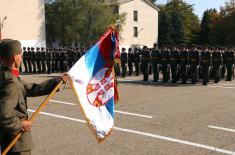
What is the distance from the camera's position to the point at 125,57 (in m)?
23.0

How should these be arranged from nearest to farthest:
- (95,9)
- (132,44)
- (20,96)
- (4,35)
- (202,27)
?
(20,96)
(4,35)
(95,9)
(132,44)
(202,27)

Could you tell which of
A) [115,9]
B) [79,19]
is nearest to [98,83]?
[79,19]

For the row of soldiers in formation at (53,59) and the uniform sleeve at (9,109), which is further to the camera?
the row of soldiers in formation at (53,59)

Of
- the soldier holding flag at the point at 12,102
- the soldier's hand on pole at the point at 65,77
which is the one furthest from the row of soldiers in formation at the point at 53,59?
the soldier holding flag at the point at 12,102

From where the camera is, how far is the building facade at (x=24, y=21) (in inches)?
1854

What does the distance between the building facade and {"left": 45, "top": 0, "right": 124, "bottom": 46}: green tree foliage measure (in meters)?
5.25

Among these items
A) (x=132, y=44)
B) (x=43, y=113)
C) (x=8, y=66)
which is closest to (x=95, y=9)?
(x=132, y=44)

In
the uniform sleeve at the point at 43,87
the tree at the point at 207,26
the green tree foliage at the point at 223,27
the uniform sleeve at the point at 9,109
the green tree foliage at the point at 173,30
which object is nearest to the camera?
the uniform sleeve at the point at 9,109

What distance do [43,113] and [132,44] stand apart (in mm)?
55607

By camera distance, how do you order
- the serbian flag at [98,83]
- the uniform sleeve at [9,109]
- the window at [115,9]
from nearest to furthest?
1. the uniform sleeve at [9,109]
2. the serbian flag at [98,83]
3. the window at [115,9]

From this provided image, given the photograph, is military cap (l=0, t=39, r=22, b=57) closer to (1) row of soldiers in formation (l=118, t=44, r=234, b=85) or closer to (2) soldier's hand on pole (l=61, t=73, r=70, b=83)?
(2) soldier's hand on pole (l=61, t=73, r=70, b=83)

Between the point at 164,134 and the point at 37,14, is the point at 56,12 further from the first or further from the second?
the point at 164,134

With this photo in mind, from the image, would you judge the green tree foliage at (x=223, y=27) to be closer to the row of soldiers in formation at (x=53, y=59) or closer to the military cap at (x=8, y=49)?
the row of soldiers in formation at (x=53, y=59)

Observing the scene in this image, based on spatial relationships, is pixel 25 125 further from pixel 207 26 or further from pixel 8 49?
pixel 207 26
